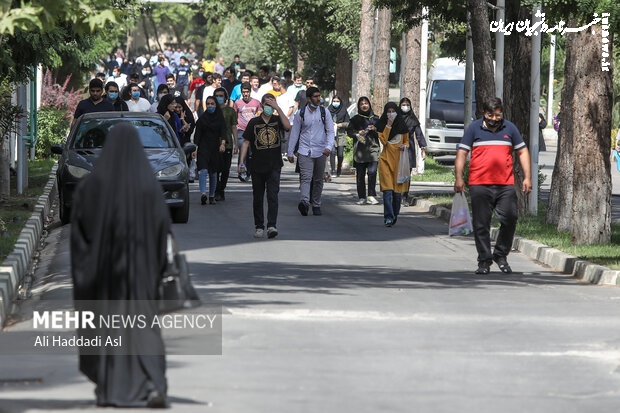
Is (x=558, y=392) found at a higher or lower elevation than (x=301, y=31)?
lower

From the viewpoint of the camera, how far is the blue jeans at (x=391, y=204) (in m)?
20.6

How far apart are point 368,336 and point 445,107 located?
95.3 ft

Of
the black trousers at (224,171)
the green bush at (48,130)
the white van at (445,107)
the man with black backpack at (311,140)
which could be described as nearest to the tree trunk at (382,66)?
the white van at (445,107)

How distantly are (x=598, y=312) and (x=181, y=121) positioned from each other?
14.2m

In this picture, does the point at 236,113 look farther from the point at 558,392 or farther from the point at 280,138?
the point at 558,392

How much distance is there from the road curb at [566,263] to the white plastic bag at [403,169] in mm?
1723

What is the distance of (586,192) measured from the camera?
56.9 ft

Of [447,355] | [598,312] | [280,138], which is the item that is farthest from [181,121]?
[447,355]

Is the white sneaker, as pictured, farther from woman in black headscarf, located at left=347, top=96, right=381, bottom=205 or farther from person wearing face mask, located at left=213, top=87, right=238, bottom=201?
woman in black headscarf, located at left=347, top=96, right=381, bottom=205

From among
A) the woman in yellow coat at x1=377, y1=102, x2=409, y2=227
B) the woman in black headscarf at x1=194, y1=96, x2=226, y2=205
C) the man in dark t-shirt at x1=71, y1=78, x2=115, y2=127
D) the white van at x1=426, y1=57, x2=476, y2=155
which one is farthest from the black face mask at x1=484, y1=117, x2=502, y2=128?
the white van at x1=426, y1=57, x2=476, y2=155

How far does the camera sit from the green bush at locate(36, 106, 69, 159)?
31188mm

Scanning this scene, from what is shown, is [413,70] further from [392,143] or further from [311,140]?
[311,140]

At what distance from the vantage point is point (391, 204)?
67.9 ft

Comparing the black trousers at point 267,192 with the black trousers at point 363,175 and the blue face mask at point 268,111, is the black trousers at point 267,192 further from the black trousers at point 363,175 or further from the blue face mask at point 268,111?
the black trousers at point 363,175
